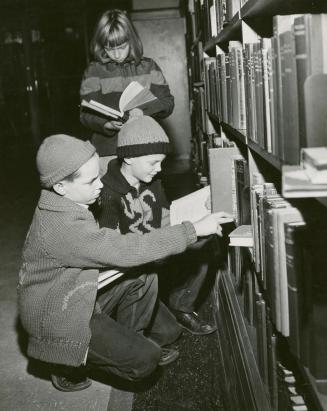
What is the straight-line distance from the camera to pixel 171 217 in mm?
2092

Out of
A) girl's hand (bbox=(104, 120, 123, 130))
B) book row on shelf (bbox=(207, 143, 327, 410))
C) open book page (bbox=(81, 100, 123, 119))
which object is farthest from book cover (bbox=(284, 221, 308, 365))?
girl's hand (bbox=(104, 120, 123, 130))

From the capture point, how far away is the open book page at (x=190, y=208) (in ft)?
6.63

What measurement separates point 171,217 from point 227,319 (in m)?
0.49

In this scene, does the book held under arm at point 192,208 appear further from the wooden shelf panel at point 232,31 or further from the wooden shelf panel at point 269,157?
the wooden shelf panel at point 232,31

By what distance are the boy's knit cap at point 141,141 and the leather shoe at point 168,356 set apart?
87 centimetres

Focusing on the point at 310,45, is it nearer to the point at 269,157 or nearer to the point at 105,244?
the point at 269,157

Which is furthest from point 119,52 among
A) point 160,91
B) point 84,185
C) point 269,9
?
point 269,9

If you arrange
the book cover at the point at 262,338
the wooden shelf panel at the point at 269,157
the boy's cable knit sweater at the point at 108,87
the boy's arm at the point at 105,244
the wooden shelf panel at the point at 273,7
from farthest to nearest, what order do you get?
the boy's cable knit sweater at the point at 108,87 < the boy's arm at the point at 105,244 < the book cover at the point at 262,338 < the wooden shelf panel at the point at 273,7 < the wooden shelf panel at the point at 269,157

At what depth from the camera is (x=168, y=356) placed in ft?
7.21

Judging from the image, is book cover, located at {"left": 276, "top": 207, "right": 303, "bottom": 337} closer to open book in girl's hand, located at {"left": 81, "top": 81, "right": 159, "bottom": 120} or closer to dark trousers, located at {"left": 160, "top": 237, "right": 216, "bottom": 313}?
dark trousers, located at {"left": 160, "top": 237, "right": 216, "bottom": 313}

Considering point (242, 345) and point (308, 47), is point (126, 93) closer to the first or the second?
point (242, 345)

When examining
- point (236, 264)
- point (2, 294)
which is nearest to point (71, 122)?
point (2, 294)

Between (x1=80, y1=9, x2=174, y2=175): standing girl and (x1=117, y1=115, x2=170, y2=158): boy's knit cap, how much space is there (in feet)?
1.62

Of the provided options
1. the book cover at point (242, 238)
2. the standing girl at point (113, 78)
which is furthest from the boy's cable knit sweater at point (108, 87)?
the book cover at point (242, 238)
